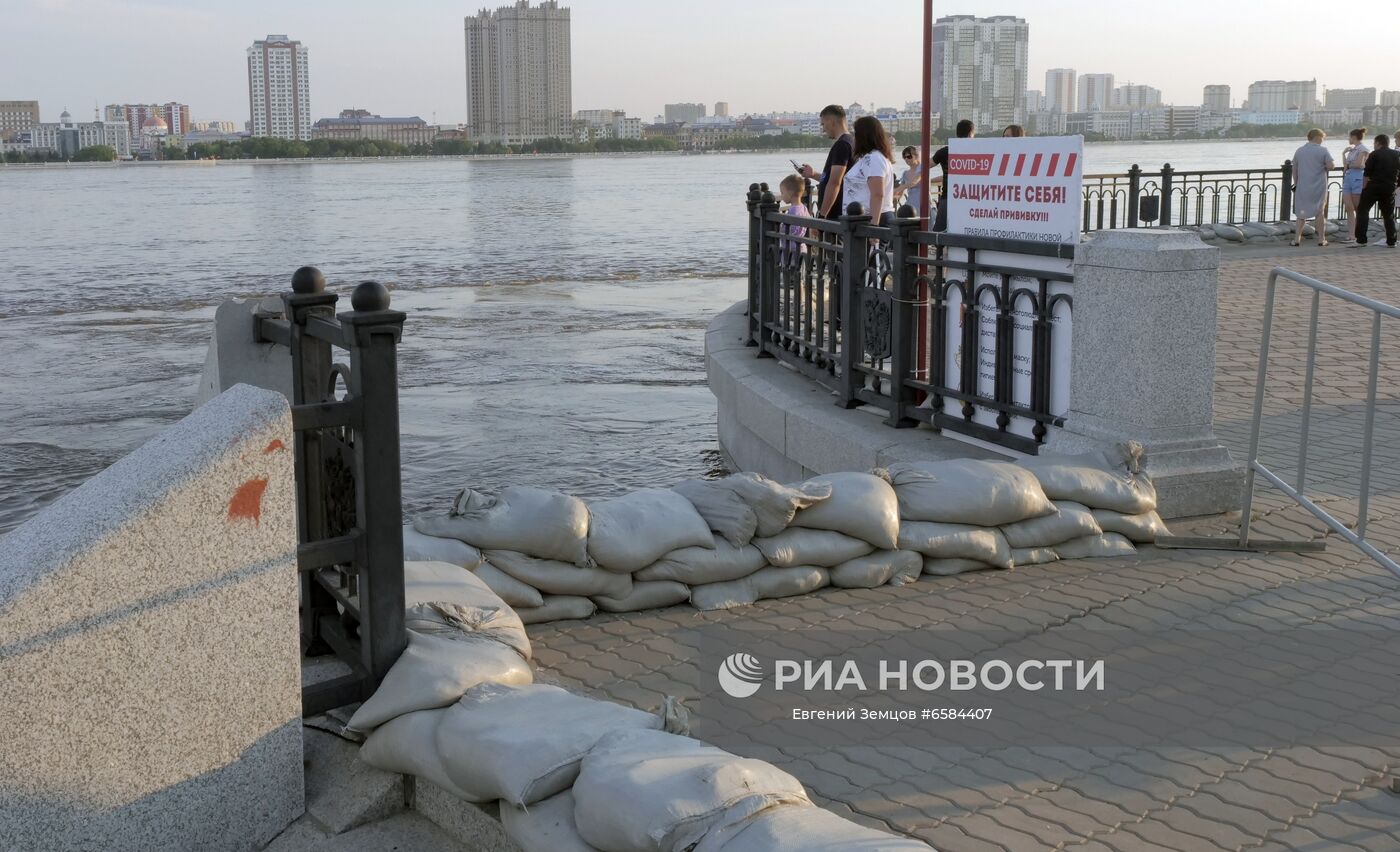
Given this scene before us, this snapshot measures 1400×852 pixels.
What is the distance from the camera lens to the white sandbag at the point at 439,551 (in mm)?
4758

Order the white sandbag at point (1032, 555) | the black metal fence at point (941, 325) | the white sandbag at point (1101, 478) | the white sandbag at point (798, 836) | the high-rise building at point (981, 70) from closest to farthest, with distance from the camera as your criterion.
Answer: the white sandbag at point (798, 836) < the white sandbag at point (1032, 555) < the white sandbag at point (1101, 478) < the black metal fence at point (941, 325) < the high-rise building at point (981, 70)

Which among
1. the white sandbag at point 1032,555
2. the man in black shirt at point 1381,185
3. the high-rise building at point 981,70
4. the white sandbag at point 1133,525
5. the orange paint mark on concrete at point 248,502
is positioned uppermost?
the high-rise building at point 981,70

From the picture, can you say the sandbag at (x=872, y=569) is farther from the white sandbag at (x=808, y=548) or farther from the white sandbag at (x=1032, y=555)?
the white sandbag at (x=1032, y=555)

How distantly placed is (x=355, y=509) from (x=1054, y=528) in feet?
9.56

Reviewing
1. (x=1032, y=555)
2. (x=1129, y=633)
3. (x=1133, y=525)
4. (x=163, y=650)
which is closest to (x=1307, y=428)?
(x=1133, y=525)

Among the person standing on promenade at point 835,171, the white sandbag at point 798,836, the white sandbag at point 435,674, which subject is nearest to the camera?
the white sandbag at point 798,836

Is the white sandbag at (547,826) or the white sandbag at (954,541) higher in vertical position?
the white sandbag at (954,541)

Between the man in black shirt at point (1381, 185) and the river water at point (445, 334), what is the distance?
965cm

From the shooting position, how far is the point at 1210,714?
4.12m

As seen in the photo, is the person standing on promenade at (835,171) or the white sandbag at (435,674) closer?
the white sandbag at (435,674)

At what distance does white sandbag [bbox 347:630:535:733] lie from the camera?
3783 mm

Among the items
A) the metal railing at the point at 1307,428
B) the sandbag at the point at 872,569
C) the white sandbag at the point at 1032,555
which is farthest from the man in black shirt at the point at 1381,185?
the sandbag at the point at 872,569

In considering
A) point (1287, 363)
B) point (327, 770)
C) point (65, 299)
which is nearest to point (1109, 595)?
point (327, 770)

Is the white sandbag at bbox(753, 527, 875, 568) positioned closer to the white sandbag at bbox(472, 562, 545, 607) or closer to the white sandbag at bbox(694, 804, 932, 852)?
the white sandbag at bbox(472, 562, 545, 607)
